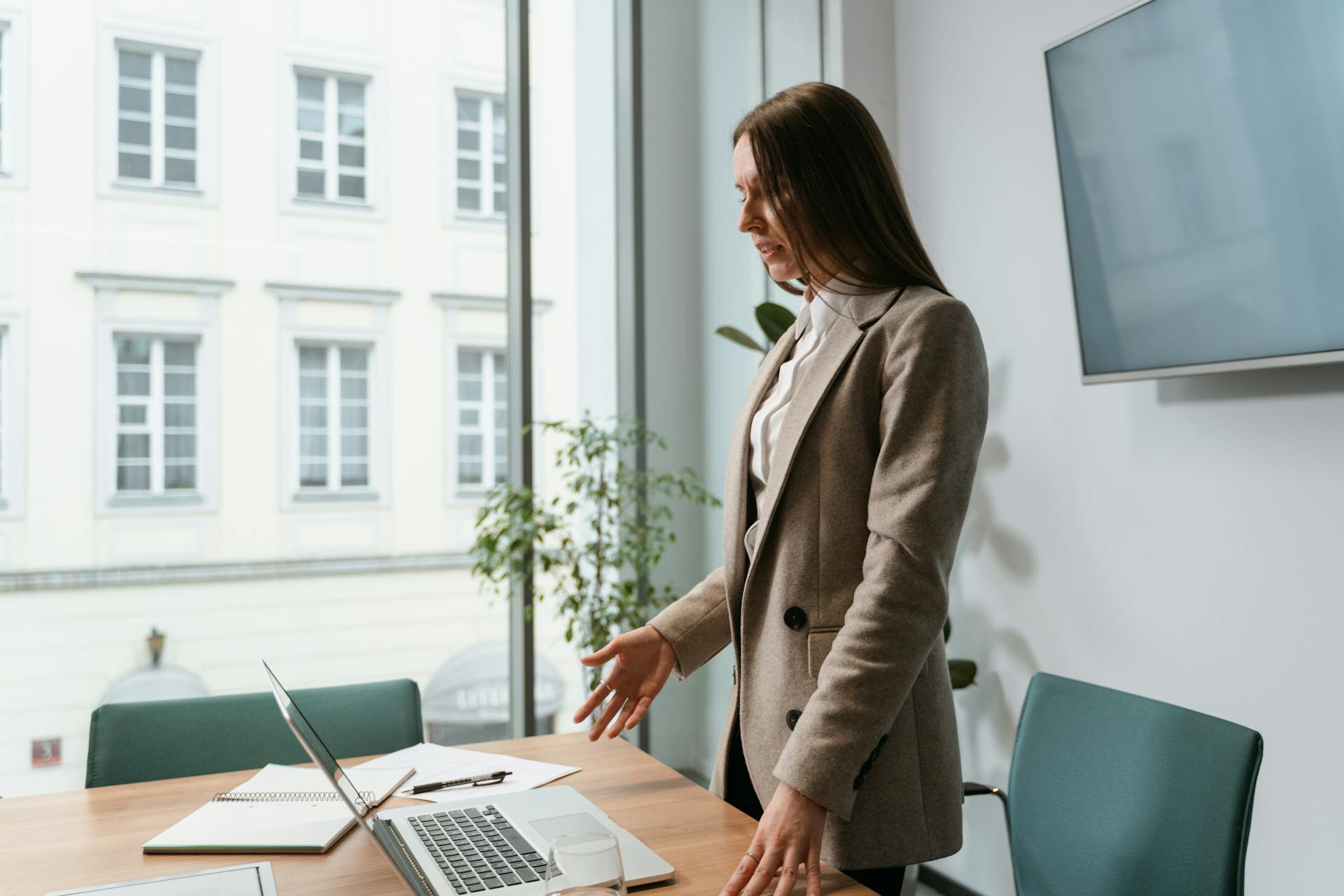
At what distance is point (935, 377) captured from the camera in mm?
1103

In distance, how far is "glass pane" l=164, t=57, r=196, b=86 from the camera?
9.30 feet

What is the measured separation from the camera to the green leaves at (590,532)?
296 centimetres

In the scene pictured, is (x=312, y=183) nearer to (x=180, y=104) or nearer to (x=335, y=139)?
(x=335, y=139)

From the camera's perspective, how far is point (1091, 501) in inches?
90.7

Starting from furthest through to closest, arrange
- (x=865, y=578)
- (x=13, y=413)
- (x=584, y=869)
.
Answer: (x=13, y=413) < (x=865, y=578) < (x=584, y=869)

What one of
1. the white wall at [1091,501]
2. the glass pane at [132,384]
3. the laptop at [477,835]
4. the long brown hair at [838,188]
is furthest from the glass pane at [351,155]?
the laptop at [477,835]

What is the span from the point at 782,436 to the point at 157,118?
243 cm

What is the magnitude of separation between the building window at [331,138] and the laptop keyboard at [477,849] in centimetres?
232

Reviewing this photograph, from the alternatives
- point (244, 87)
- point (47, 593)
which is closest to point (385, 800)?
point (47, 593)

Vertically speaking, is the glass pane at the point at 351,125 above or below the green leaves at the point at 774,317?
above

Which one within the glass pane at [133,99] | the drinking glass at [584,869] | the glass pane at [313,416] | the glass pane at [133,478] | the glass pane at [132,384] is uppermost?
the glass pane at [133,99]

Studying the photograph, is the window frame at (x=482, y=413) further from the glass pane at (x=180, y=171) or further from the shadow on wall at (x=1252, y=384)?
the shadow on wall at (x=1252, y=384)

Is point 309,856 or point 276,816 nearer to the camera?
point 309,856

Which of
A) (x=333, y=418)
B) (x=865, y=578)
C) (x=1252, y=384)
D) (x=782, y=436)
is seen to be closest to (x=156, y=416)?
(x=333, y=418)
